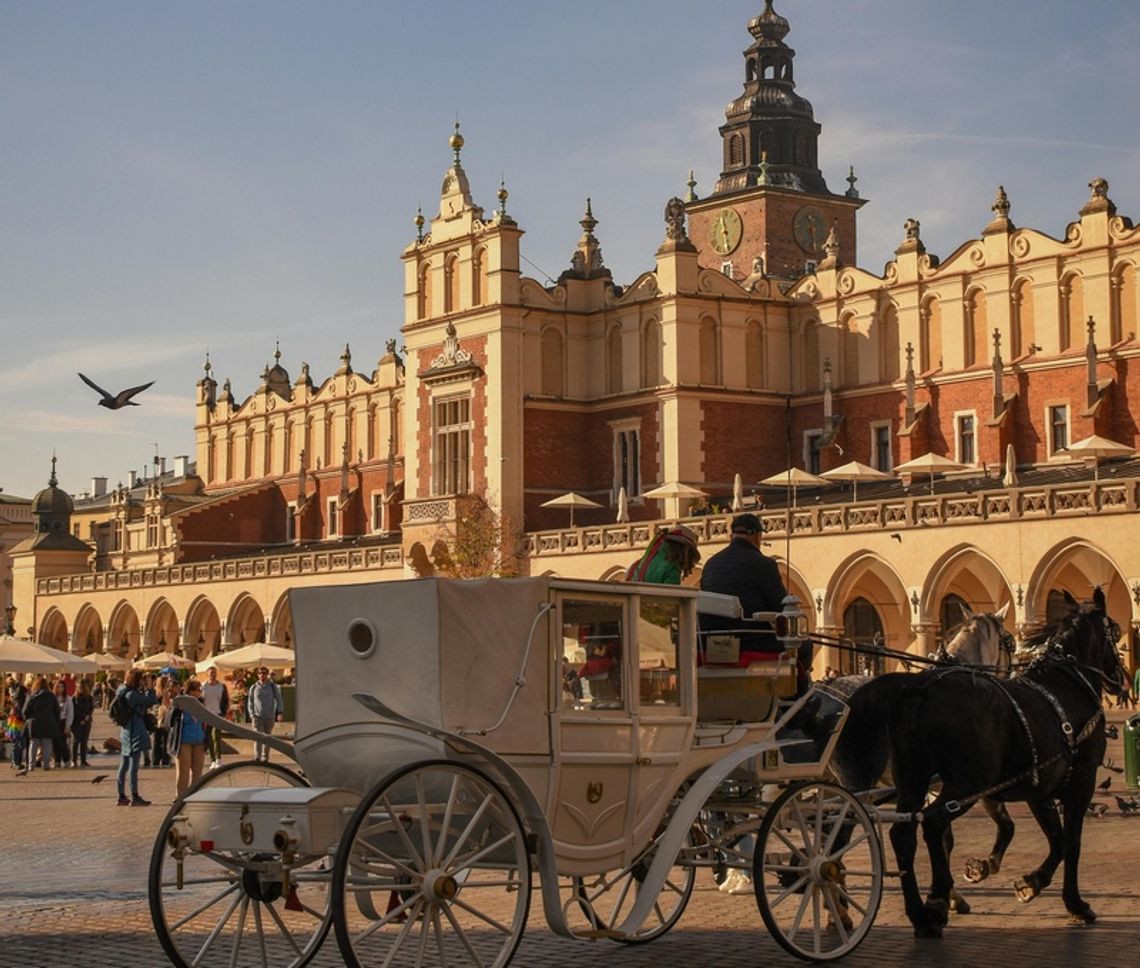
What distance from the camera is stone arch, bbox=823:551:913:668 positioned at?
42875mm

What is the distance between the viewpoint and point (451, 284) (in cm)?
5722

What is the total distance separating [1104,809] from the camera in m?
18.6

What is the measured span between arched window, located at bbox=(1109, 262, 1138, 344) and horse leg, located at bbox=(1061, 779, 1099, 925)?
35.8m

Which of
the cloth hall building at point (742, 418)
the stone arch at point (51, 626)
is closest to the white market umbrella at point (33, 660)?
the cloth hall building at point (742, 418)

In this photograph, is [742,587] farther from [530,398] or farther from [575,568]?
[530,398]

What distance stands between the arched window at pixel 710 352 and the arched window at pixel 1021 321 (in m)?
8.79

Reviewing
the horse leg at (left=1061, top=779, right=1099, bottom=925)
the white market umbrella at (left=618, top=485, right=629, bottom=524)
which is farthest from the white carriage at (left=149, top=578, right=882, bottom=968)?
the white market umbrella at (left=618, top=485, right=629, bottom=524)

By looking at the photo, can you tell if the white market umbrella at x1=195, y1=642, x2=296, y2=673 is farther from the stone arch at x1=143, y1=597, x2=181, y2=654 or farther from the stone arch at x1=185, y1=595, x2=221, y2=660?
the stone arch at x1=143, y1=597, x2=181, y2=654

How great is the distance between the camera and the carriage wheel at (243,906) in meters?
8.71

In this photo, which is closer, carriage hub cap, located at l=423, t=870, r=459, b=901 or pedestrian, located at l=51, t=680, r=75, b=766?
carriage hub cap, located at l=423, t=870, r=459, b=901

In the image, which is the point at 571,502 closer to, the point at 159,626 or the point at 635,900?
the point at 159,626

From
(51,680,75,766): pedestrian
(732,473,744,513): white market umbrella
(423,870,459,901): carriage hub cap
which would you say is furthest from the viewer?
(732,473,744,513): white market umbrella

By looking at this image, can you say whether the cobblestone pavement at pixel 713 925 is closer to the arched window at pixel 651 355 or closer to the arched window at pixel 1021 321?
the arched window at pixel 1021 321

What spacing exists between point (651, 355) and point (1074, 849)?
142 feet
